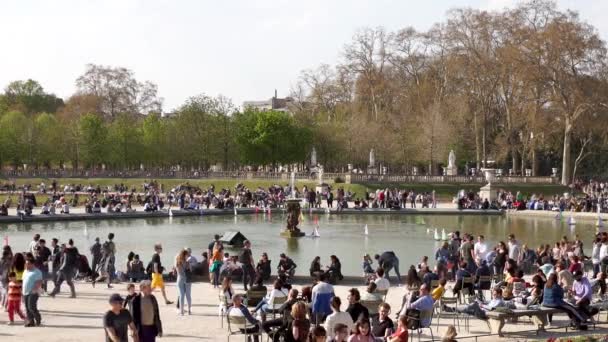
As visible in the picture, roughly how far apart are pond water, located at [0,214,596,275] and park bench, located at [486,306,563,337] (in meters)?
→ 9.55

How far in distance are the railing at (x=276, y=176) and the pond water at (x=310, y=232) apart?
696 inches

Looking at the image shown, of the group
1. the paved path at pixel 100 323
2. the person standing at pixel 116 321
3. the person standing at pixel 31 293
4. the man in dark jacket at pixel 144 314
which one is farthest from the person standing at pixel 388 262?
the person standing at pixel 116 321

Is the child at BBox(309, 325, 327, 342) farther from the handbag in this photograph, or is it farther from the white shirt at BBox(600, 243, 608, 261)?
the white shirt at BBox(600, 243, 608, 261)

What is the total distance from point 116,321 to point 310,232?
1016 inches

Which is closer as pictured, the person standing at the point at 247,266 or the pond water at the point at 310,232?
the person standing at the point at 247,266

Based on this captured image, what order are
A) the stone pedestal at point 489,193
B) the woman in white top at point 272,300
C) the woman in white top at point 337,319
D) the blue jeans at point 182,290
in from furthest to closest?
the stone pedestal at point 489,193
the blue jeans at point 182,290
the woman in white top at point 272,300
the woman in white top at point 337,319

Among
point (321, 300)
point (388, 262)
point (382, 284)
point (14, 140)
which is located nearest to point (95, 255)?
point (388, 262)

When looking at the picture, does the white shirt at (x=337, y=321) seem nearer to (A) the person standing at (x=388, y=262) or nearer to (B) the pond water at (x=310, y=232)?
(A) the person standing at (x=388, y=262)

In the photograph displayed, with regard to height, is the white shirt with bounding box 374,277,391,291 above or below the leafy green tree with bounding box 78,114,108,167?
below

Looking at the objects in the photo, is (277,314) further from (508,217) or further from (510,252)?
(508,217)

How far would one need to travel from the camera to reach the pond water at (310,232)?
29422 millimetres

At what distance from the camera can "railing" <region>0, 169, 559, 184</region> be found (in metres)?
64.1

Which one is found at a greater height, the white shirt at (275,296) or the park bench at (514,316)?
the white shirt at (275,296)

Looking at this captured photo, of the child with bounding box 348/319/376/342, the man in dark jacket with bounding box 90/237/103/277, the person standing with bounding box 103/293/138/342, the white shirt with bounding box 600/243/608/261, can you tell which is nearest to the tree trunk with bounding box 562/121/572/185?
the white shirt with bounding box 600/243/608/261
